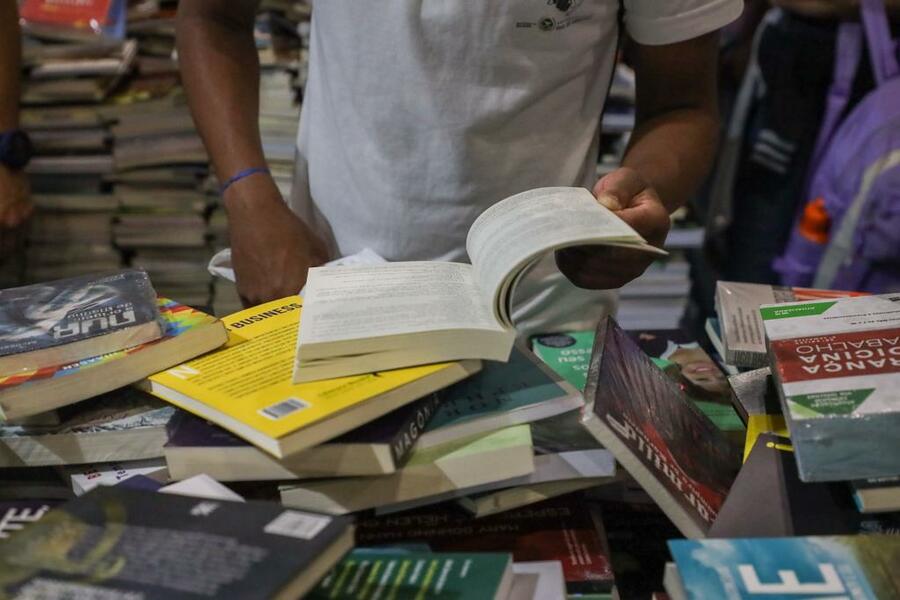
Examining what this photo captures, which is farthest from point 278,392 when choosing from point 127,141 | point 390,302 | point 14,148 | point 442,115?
point 127,141

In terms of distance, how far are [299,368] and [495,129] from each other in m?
0.50

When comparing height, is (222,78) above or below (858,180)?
above

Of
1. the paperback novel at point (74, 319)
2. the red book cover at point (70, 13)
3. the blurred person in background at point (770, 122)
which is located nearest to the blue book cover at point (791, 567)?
the paperback novel at point (74, 319)

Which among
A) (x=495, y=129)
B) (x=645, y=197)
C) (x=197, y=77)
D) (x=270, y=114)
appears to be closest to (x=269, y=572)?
(x=645, y=197)

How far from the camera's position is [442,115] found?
1047mm

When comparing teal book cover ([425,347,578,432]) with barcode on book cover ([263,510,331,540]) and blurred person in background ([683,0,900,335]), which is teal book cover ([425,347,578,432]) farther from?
blurred person in background ([683,0,900,335])

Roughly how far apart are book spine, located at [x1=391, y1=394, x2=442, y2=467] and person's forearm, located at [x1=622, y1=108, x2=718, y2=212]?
0.47m

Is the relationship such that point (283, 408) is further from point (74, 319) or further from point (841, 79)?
point (841, 79)

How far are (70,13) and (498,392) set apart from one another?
179 centimetres

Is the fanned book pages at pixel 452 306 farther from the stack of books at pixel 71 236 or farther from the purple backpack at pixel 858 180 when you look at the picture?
the stack of books at pixel 71 236

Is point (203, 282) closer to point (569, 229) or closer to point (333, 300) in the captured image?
point (333, 300)

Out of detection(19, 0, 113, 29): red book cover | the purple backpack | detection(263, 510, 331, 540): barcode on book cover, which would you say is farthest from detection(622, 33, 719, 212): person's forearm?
detection(19, 0, 113, 29): red book cover

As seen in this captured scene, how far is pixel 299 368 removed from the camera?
0.69 m

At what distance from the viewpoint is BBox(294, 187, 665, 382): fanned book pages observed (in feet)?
2.24
